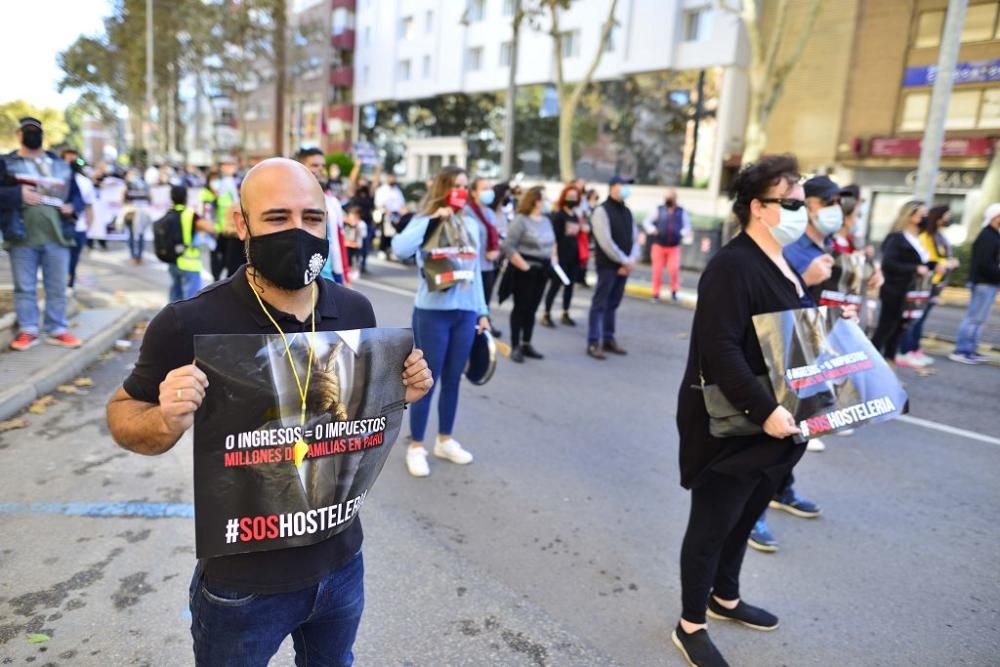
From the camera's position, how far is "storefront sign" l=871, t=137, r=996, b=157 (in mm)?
20172

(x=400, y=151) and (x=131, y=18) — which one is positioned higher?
(x=131, y=18)

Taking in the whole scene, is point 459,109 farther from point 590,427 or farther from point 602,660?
point 602,660

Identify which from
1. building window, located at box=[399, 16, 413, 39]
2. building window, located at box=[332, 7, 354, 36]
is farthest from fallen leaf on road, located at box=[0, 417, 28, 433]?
building window, located at box=[332, 7, 354, 36]

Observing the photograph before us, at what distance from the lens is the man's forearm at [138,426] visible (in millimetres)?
1513

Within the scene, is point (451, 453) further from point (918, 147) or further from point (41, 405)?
point (918, 147)

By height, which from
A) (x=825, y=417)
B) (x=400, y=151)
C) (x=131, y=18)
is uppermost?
(x=131, y=18)

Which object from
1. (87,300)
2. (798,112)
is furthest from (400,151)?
(87,300)

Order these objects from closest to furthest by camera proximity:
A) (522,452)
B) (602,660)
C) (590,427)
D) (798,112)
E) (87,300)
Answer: (602,660)
(522,452)
(590,427)
(87,300)
(798,112)

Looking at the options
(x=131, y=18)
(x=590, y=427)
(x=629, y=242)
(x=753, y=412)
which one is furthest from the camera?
(x=131, y=18)

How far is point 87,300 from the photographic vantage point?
909 centimetres

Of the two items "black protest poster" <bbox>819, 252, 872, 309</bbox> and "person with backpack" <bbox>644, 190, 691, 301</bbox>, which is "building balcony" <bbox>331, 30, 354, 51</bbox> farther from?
"black protest poster" <bbox>819, 252, 872, 309</bbox>

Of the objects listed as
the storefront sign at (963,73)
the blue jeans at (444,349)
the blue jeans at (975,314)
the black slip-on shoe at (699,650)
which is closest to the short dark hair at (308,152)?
the blue jeans at (444,349)

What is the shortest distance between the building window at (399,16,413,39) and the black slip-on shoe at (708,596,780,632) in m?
43.1

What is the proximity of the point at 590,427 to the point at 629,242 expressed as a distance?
3.14 metres
